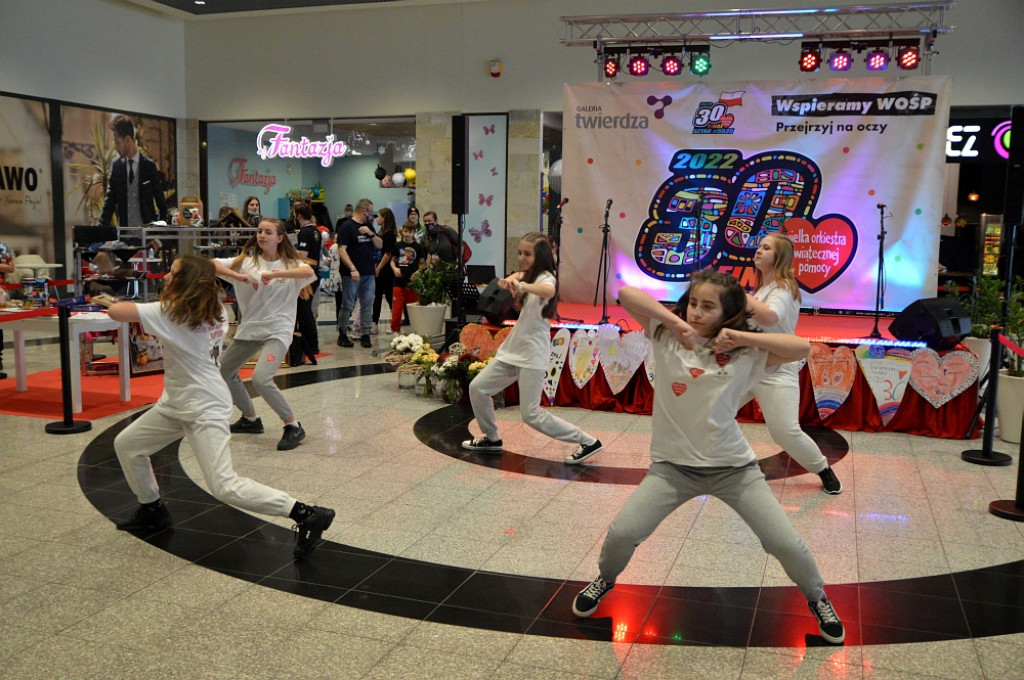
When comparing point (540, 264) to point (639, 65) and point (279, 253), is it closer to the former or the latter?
point (279, 253)

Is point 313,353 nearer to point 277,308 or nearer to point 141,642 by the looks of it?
point 277,308

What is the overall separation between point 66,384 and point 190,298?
298cm

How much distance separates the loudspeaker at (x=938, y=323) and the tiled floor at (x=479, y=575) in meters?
1.10

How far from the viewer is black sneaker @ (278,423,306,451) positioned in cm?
624

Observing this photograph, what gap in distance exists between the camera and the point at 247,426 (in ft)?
22.0

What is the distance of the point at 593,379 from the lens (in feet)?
25.6

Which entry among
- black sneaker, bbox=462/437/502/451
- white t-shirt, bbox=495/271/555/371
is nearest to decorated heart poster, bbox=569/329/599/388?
black sneaker, bbox=462/437/502/451

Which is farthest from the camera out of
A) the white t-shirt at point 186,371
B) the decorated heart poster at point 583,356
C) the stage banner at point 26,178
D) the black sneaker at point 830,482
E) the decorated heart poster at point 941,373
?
the stage banner at point 26,178

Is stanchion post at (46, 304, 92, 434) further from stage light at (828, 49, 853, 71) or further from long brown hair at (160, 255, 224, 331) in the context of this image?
stage light at (828, 49, 853, 71)

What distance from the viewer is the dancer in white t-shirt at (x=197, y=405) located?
4035 mm

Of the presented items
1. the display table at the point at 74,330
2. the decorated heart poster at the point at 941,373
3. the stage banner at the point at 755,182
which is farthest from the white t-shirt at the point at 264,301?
the stage banner at the point at 755,182

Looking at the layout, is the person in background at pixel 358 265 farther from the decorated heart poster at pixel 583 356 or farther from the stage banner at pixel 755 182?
the decorated heart poster at pixel 583 356

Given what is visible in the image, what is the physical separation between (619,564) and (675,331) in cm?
94

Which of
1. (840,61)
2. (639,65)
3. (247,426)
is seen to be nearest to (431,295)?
(639,65)
